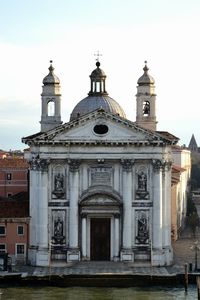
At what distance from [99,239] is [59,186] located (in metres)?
3.63

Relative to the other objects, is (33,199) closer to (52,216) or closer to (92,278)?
(52,216)

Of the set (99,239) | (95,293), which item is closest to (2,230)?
(99,239)

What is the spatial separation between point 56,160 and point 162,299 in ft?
37.1

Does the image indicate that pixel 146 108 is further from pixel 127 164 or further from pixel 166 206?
pixel 166 206

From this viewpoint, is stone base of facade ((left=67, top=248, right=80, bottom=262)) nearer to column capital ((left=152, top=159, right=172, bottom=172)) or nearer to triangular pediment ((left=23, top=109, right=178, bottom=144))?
triangular pediment ((left=23, top=109, right=178, bottom=144))

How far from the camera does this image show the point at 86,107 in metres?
53.3

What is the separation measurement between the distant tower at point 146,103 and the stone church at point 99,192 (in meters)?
5.08

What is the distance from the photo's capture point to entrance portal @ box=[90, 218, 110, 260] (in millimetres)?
47406

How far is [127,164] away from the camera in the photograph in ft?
153

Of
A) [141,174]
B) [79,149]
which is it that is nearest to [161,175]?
[141,174]

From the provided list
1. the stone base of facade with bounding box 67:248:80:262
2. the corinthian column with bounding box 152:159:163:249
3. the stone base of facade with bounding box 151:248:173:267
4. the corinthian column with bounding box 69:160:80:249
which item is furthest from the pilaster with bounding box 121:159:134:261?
the corinthian column with bounding box 69:160:80:249

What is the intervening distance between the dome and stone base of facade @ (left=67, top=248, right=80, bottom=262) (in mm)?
9700

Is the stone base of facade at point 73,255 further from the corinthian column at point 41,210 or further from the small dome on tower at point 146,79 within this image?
the small dome on tower at point 146,79

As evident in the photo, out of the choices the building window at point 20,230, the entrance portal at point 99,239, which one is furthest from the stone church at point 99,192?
the building window at point 20,230
